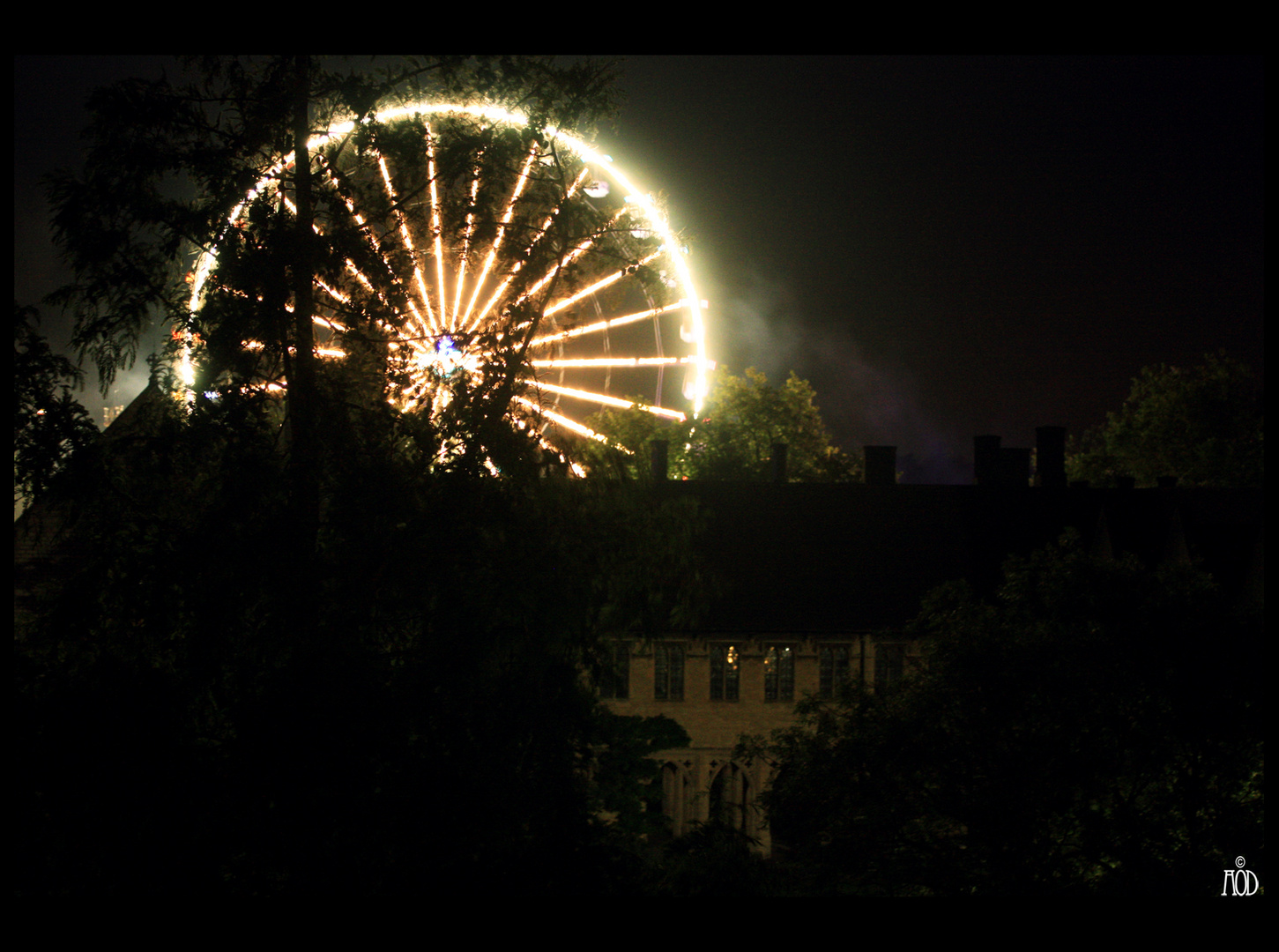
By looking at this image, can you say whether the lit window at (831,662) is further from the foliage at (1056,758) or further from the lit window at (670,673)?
the foliage at (1056,758)

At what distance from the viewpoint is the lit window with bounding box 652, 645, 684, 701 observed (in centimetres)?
3275

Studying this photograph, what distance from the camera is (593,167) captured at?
25.3 metres

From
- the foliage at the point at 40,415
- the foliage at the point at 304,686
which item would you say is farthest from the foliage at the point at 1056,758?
the foliage at the point at 40,415

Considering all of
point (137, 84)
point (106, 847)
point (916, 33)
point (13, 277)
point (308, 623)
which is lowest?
point (106, 847)

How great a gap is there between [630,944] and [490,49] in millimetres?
6143

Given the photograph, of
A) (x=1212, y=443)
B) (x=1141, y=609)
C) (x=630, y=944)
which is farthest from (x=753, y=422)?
(x=630, y=944)

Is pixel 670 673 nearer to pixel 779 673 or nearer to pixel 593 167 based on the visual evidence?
pixel 779 673

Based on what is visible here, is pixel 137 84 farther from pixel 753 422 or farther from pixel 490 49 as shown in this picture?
pixel 753 422

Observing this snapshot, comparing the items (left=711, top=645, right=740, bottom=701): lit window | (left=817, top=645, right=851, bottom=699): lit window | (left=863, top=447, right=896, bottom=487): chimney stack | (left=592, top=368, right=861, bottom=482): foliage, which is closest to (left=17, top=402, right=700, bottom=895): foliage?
(left=711, top=645, right=740, bottom=701): lit window

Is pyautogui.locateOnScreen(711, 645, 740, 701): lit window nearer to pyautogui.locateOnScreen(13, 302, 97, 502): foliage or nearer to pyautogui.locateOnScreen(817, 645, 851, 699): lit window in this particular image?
pyautogui.locateOnScreen(817, 645, 851, 699): lit window

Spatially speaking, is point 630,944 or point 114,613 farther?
point 114,613

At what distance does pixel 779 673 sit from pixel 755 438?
29.6 m

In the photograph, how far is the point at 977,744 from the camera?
18625 millimetres

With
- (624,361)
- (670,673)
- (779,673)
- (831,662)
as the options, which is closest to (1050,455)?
(831,662)
